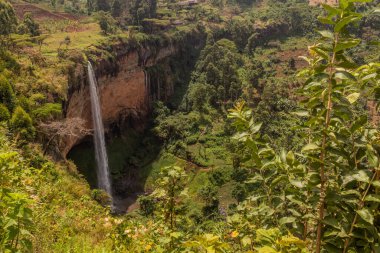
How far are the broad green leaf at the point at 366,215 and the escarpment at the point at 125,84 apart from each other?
77.7ft

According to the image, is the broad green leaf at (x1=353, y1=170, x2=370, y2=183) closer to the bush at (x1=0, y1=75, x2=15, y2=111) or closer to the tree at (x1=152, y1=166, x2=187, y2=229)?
the tree at (x1=152, y1=166, x2=187, y2=229)

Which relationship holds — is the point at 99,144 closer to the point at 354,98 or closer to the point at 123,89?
the point at 123,89

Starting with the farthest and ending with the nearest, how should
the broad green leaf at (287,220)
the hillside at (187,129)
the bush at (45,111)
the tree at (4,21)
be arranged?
1. the tree at (4,21)
2. the bush at (45,111)
3. the broad green leaf at (287,220)
4. the hillside at (187,129)

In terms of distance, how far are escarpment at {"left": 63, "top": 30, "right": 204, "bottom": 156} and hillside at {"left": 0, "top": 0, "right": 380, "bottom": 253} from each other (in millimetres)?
197

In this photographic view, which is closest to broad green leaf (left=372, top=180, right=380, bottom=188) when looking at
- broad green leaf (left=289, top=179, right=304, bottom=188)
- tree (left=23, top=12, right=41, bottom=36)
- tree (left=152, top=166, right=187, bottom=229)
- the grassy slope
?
broad green leaf (left=289, top=179, right=304, bottom=188)

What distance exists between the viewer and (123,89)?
3697 cm

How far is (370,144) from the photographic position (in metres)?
2.48

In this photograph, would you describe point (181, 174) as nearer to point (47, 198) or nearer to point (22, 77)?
point (47, 198)

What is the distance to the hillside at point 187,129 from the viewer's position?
250cm

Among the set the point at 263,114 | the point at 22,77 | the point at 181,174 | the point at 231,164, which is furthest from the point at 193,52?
the point at 181,174

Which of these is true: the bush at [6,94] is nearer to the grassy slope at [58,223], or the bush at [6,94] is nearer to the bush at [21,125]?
the bush at [21,125]

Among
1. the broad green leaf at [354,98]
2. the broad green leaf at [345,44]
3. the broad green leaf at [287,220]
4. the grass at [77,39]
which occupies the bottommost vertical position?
the grass at [77,39]

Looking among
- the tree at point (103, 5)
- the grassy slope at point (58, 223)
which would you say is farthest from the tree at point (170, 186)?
the tree at point (103, 5)

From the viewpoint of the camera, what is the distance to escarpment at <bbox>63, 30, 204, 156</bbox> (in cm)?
2730
